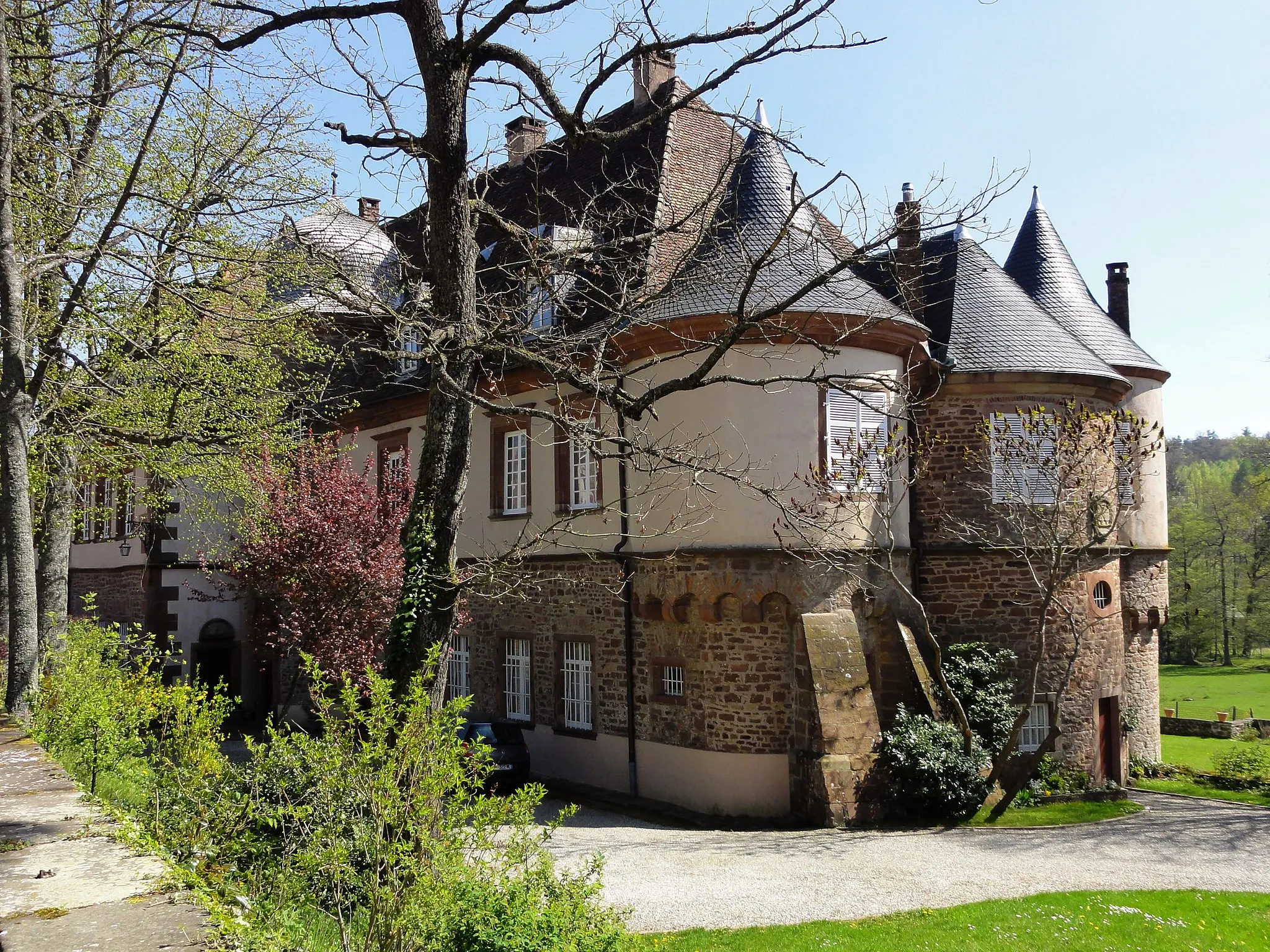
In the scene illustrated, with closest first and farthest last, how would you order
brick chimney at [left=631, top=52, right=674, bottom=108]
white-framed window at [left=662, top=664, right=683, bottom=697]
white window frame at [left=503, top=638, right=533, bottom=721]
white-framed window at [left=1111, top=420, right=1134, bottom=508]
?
1. white-framed window at [left=1111, top=420, right=1134, bottom=508]
2. white-framed window at [left=662, top=664, right=683, bottom=697]
3. white window frame at [left=503, top=638, right=533, bottom=721]
4. brick chimney at [left=631, top=52, right=674, bottom=108]

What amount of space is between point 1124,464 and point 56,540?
49.9 feet

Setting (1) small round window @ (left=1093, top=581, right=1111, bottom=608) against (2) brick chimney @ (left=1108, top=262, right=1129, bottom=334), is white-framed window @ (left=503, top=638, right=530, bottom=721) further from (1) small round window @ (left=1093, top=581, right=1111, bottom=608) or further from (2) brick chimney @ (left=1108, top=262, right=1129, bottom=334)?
(2) brick chimney @ (left=1108, top=262, right=1129, bottom=334)

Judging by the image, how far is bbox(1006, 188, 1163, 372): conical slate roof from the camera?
64.5 feet

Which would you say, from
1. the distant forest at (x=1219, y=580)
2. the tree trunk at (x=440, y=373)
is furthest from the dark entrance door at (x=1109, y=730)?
the distant forest at (x=1219, y=580)

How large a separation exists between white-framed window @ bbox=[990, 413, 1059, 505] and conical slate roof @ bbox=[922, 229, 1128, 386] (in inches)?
35.9

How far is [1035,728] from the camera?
1633cm

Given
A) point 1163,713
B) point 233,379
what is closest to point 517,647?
point 233,379

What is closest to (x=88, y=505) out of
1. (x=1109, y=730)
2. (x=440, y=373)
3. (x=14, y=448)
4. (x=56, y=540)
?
(x=56, y=540)

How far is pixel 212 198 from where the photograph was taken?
11.9 meters

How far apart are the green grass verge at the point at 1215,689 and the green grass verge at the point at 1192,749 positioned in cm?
412

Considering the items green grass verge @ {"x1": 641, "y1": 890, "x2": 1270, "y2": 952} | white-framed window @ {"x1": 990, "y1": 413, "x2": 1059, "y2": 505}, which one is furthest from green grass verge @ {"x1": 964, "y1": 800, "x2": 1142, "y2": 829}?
white-framed window @ {"x1": 990, "y1": 413, "x2": 1059, "y2": 505}

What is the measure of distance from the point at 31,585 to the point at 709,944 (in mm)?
7182

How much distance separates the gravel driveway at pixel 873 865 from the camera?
9.44 metres

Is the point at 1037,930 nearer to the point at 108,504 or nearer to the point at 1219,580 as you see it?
the point at 108,504
